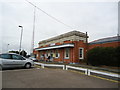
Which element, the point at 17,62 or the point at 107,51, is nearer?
the point at 17,62

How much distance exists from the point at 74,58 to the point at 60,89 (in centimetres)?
1233

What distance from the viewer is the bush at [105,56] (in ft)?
35.6

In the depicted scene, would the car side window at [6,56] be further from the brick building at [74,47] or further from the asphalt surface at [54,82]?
the brick building at [74,47]

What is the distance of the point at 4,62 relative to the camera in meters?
9.00

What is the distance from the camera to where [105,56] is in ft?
38.4

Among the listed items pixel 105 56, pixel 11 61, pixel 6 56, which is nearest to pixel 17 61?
pixel 11 61

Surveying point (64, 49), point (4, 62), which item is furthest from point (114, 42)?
point (4, 62)

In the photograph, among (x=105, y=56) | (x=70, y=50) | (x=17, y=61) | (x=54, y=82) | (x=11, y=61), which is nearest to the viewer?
(x=54, y=82)

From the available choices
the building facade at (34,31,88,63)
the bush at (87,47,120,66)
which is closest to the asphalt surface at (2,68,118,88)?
the bush at (87,47,120,66)

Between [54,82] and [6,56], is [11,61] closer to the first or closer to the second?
[6,56]

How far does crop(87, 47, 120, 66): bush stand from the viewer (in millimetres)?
10854

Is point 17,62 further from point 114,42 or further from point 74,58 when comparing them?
point 114,42

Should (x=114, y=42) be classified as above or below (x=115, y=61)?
above

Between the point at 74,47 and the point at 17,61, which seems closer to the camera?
the point at 17,61
